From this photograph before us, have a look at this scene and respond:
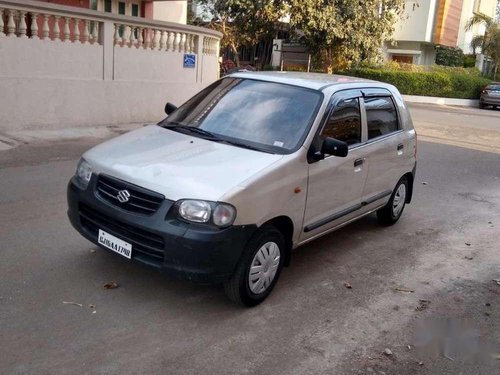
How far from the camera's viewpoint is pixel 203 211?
3.58m

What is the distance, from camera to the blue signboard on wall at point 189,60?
502 inches

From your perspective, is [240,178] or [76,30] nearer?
[240,178]

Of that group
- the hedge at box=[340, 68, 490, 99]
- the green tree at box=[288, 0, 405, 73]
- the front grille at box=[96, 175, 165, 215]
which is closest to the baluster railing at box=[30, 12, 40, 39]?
the front grille at box=[96, 175, 165, 215]

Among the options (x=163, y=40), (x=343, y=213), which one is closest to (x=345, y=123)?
(x=343, y=213)

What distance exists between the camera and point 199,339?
3.57 m

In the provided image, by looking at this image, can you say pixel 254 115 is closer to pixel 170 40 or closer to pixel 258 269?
pixel 258 269

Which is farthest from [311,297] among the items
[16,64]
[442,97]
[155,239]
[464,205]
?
[442,97]

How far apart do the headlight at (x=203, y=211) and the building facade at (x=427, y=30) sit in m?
30.7

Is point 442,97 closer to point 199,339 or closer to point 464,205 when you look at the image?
point 464,205

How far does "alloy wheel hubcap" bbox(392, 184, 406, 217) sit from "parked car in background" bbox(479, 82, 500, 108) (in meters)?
26.7

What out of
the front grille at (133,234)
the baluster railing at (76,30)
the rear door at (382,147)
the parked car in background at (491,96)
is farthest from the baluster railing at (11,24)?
the parked car in background at (491,96)

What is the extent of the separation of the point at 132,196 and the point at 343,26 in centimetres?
2157

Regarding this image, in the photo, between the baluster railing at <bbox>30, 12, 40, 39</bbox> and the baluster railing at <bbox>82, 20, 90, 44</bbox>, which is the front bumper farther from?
the baluster railing at <bbox>82, 20, 90, 44</bbox>

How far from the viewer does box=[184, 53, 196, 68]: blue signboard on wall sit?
1274 centimetres
